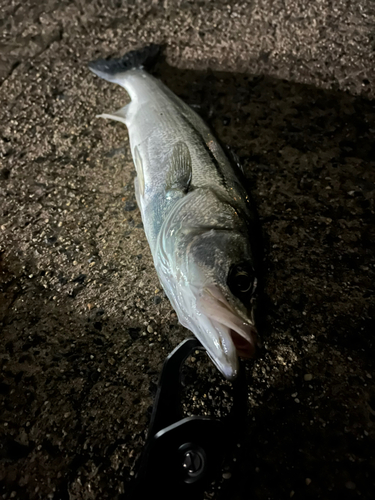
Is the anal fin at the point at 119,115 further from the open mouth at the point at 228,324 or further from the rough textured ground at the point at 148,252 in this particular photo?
the open mouth at the point at 228,324

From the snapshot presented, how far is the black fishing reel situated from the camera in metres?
1.65

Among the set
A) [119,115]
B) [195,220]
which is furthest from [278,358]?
[119,115]

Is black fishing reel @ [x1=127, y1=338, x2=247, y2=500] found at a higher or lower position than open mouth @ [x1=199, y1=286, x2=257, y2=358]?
lower

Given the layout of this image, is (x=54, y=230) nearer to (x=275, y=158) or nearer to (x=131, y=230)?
(x=131, y=230)

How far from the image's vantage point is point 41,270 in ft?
8.05

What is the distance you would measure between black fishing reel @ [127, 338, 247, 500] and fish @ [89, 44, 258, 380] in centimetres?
33

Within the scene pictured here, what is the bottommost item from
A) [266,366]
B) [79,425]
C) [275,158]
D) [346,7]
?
[266,366]

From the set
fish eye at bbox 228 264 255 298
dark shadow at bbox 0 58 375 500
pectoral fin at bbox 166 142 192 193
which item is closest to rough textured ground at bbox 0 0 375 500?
dark shadow at bbox 0 58 375 500

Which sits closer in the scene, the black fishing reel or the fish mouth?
the fish mouth

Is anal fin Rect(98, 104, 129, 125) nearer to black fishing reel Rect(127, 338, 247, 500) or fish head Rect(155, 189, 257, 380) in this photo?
fish head Rect(155, 189, 257, 380)

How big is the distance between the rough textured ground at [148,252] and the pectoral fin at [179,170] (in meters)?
0.54

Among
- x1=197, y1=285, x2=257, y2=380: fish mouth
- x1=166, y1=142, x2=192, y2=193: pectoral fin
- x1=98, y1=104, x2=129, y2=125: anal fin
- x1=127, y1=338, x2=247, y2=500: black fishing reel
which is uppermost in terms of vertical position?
x1=98, y1=104, x2=129, y2=125: anal fin

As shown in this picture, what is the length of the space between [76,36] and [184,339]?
3.58 metres

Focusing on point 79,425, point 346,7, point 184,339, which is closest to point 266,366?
point 184,339
